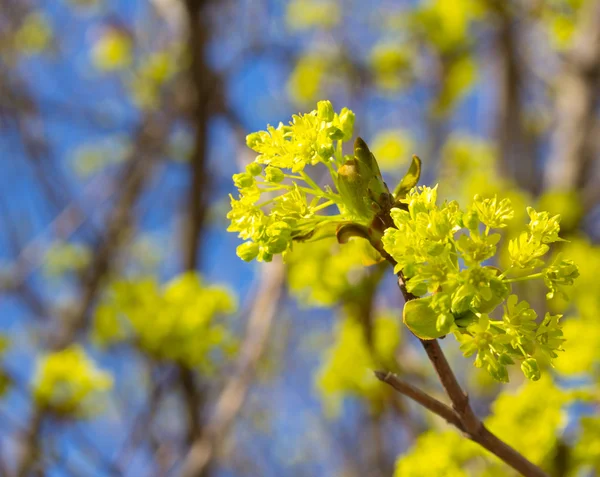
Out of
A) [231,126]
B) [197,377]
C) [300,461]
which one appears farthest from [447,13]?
[300,461]

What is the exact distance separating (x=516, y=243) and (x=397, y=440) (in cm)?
328

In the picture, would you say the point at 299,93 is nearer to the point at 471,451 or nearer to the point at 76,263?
the point at 76,263

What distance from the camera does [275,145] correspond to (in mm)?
878

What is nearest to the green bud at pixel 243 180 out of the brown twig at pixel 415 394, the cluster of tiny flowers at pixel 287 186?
the cluster of tiny flowers at pixel 287 186

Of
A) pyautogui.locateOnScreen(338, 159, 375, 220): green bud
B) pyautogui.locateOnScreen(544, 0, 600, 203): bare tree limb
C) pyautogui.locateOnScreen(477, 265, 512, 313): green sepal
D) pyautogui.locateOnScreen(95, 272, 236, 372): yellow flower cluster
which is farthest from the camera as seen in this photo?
pyautogui.locateOnScreen(544, 0, 600, 203): bare tree limb

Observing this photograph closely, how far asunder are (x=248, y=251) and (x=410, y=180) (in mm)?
254

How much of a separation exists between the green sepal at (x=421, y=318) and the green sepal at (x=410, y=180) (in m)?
0.19

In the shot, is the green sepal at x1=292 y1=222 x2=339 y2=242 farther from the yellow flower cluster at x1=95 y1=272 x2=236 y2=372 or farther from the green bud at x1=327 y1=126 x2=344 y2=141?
the yellow flower cluster at x1=95 y1=272 x2=236 y2=372

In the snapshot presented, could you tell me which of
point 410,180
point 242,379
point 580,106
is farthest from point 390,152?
point 410,180

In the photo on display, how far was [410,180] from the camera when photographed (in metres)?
0.89

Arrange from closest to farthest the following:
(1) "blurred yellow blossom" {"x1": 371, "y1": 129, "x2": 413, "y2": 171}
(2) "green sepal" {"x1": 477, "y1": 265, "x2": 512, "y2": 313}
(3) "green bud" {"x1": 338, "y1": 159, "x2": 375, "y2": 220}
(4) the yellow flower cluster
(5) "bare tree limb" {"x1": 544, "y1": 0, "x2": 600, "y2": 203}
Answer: (2) "green sepal" {"x1": 477, "y1": 265, "x2": 512, "y2": 313} < (3) "green bud" {"x1": 338, "y1": 159, "x2": 375, "y2": 220} < (4) the yellow flower cluster < (5) "bare tree limb" {"x1": 544, "y1": 0, "x2": 600, "y2": 203} < (1) "blurred yellow blossom" {"x1": 371, "y1": 129, "x2": 413, "y2": 171}

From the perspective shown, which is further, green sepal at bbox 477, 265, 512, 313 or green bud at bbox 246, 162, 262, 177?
green bud at bbox 246, 162, 262, 177

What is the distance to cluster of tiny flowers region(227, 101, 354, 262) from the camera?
852 mm

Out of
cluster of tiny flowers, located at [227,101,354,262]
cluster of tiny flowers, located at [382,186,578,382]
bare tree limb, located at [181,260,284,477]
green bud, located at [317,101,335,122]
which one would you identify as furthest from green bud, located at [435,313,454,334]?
bare tree limb, located at [181,260,284,477]
